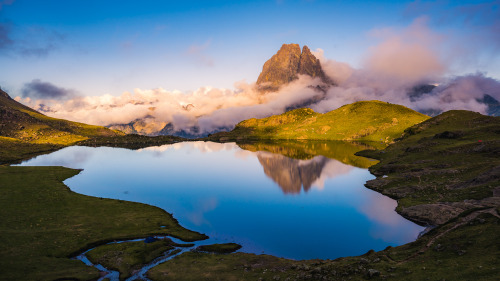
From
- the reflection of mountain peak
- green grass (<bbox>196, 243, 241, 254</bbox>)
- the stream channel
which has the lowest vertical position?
green grass (<bbox>196, 243, 241, 254</bbox>)

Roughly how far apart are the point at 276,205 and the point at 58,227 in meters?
57.2

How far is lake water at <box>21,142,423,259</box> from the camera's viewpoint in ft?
182

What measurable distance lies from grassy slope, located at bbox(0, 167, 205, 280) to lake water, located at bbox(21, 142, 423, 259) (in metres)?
8.54

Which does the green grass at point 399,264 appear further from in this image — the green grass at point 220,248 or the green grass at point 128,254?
the green grass at point 128,254

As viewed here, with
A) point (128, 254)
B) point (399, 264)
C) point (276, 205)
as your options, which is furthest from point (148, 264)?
point (276, 205)

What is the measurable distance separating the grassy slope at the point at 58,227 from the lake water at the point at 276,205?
854cm

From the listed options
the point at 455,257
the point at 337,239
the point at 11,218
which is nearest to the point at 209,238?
the point at 337,239

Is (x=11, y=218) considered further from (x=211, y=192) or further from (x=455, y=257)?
(x=455, y=257)

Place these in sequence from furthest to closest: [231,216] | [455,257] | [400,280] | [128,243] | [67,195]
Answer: [67,195], [231,216], [128,243], [455,257], [400,280]

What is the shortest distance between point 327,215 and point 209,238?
3380 centimetres

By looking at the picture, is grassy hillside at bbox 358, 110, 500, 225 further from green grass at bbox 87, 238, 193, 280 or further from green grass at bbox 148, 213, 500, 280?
green grass at bbox 87, 238, 193, 280

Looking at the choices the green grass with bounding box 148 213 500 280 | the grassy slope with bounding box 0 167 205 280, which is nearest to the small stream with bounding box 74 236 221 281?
the grassy slope with bounding box 0 167 205 280

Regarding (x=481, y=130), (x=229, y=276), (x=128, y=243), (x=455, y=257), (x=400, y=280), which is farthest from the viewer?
(x=481, y=130)

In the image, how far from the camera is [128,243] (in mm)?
53000
